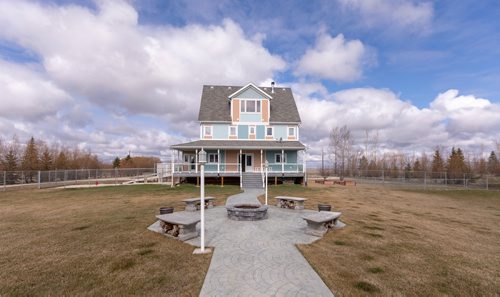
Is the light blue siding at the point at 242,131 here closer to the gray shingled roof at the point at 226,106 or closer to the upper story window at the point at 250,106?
the gray shingled roof at the point at 226,106

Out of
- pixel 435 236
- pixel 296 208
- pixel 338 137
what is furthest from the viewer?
pixel 338 137

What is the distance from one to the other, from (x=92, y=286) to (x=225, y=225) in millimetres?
4665

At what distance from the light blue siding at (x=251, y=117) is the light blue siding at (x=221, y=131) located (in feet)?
6.74

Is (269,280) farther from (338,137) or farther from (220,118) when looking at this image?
(338,137)

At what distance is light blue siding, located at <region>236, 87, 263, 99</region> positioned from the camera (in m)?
25.9

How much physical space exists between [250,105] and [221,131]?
4.38m

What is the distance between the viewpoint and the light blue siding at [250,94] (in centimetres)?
2594

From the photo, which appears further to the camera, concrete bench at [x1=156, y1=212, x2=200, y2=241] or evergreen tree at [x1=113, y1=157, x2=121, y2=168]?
evergreen tree at [x1=113, y1=157, x2=121, y2=168]

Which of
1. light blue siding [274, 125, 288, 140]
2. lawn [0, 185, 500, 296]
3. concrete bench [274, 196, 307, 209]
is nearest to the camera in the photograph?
lawn [0, 185, 500, 296]

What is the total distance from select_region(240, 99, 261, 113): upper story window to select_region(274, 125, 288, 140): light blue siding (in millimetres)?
Result: 2958

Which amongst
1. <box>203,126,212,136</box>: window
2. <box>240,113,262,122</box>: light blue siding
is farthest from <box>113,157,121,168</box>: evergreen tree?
<box>240,113,262,122</box>: light blue siding

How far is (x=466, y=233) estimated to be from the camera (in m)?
8.48

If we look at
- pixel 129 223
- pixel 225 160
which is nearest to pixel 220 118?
pixel 225 160

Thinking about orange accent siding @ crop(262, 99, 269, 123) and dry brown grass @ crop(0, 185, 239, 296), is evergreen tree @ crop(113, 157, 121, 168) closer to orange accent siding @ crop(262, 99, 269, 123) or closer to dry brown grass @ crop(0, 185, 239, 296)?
orange accent siding @ crop(262, 99, 269, 123)
